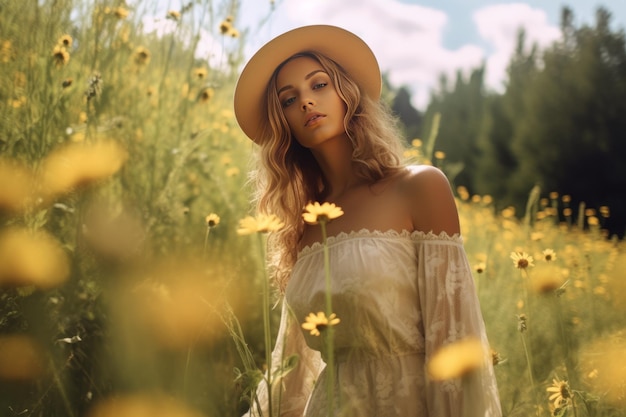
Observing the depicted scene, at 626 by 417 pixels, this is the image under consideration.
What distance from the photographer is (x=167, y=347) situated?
1.77 meters

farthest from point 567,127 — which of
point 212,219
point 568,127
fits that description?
point 212,219

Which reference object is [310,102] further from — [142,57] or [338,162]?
[142,57]

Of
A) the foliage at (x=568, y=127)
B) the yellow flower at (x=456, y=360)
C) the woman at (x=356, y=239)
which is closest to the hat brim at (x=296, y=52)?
the woman at (x=356, y=239)

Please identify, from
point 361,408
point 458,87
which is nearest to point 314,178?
A: point 361,408

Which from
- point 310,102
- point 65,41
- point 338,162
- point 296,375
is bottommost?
point 296,375

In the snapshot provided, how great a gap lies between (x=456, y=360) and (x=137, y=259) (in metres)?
0.93

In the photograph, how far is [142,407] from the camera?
1.51 m

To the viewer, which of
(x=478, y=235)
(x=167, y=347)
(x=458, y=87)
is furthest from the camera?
(x=458, y=87)

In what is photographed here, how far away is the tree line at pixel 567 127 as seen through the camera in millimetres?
10719

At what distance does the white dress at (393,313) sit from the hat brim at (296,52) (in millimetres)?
539

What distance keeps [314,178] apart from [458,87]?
68.3 feet

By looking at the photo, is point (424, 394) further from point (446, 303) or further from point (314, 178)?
point (314, 178)

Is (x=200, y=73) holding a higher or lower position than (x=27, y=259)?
higher

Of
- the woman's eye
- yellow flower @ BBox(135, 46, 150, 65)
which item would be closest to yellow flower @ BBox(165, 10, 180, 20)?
yellow flower @ BBox(135, 46, 150, 65)
